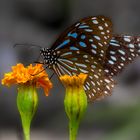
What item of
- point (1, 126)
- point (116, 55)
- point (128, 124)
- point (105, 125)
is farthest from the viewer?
point (1, 126)

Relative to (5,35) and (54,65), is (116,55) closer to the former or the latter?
(54,65)

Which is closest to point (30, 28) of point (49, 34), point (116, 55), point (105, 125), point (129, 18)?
point (49, 34)

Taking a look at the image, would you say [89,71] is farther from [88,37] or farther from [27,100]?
[27,100]

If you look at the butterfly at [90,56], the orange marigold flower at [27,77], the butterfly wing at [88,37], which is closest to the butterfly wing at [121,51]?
A: the butterfly at [90,56]

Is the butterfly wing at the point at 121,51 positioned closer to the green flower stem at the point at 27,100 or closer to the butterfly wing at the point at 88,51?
the butterfly wing at the point at 88,51

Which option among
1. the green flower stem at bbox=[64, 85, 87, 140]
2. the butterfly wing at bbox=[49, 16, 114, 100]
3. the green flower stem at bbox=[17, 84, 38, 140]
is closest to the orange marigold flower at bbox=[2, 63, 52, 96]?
the green flower stem at bbox=[17, 84, 38, 140]

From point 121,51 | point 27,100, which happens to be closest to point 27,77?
point 27,100

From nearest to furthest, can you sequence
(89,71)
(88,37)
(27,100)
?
(27,100), (88,37), (89,71)
